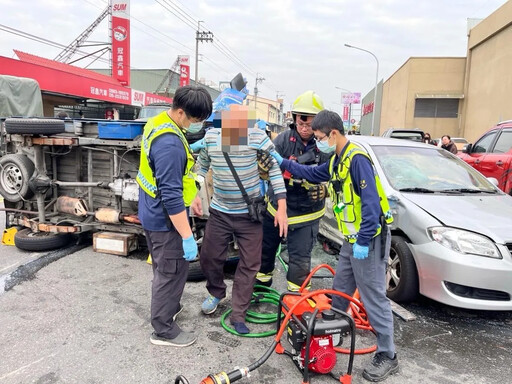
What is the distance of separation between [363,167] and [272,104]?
9025 cm

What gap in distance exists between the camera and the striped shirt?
2.89 metres

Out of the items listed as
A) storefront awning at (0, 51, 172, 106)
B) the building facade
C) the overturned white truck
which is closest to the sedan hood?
the overturned white truck

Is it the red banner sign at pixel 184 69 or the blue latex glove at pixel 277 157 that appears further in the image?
the red banner sign at pixel 184 69

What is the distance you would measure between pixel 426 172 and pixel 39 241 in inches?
180

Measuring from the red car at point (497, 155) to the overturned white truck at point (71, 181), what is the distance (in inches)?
193

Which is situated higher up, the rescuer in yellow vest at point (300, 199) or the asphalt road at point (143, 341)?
the rescuer in yellow vest at point (300, 199)

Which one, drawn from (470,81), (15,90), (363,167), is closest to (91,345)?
(363,167)

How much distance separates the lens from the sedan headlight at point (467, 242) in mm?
3006

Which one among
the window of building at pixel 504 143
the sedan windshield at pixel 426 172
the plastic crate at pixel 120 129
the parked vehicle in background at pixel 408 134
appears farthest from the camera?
the parked vehicle in background at pixel 408 134

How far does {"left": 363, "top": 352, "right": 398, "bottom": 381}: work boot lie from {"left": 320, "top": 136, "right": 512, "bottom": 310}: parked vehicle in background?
0.90m

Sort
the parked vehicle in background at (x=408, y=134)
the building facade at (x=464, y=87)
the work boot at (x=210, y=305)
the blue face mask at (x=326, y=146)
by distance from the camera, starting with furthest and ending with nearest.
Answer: the building facade at (x=464, y=87), the parked vehicle in background at (x=408, y=134), the work boot at (x=210, y=305), the blue face mask at (x=326, y=146)

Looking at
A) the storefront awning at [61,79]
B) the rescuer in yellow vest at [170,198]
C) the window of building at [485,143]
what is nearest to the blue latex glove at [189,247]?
the rescuer in yellow vest at [170,198]

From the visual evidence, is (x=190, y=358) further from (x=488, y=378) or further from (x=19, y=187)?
(x=19, y=187)

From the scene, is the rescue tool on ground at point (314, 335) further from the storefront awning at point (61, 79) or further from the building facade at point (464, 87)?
the building facade at point (464, 87)
